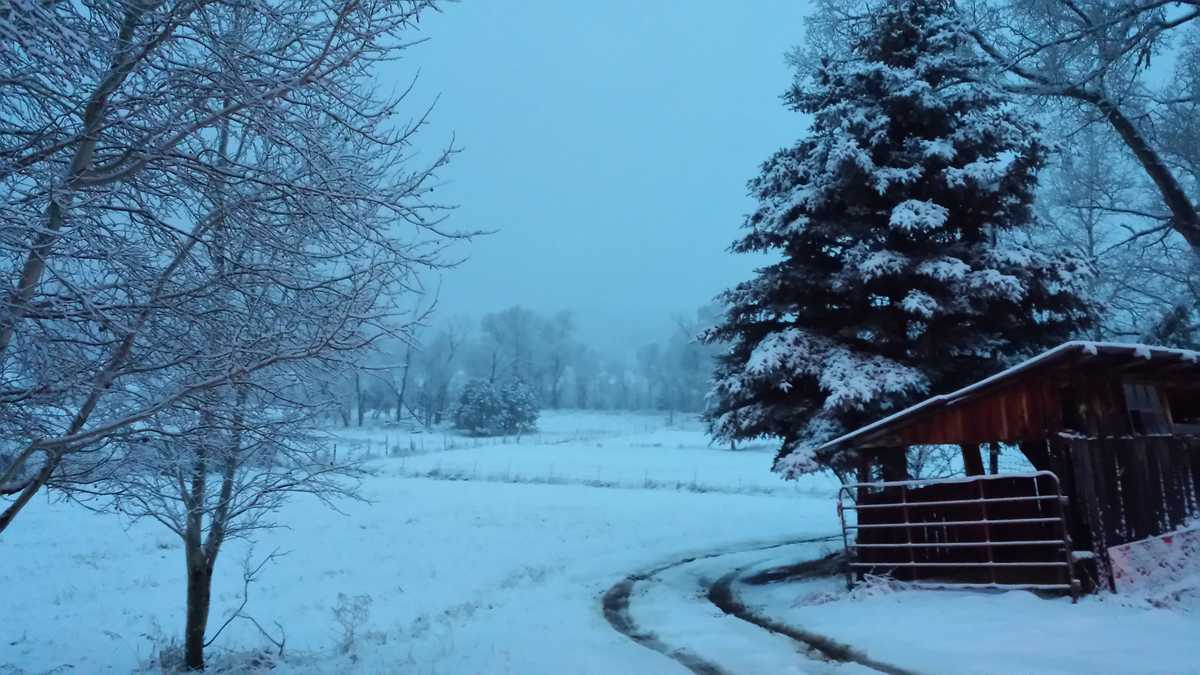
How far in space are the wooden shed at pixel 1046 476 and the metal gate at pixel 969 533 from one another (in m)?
0.02

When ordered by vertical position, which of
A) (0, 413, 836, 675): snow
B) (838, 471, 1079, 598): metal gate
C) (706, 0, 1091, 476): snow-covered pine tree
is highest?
(706, 0, 1091, 476): snow-covered pine tree

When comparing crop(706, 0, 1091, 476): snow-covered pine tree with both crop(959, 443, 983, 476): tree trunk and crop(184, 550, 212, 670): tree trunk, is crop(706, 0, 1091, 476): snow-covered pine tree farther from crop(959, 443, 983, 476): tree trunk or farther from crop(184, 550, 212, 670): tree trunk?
crop(184, 550, 212, 670): tree trunk

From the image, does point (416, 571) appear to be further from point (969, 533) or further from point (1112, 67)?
point (1112, 67)

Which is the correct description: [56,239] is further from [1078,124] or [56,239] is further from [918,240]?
[1078,124]

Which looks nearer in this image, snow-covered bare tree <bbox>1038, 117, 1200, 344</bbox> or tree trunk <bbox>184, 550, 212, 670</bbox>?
tree trunk <bbox>184, 550, 212, 670</bbox>

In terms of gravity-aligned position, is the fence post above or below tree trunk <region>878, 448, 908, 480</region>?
below

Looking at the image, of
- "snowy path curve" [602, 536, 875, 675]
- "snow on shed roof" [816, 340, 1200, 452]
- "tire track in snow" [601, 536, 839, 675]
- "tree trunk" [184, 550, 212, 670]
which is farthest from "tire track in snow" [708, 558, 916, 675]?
"tree trunk" [184, 550, 212, 670]

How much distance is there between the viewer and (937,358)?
1391cm

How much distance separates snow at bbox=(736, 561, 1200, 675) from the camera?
24.8 feet

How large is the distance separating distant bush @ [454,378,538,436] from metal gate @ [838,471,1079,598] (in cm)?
6049

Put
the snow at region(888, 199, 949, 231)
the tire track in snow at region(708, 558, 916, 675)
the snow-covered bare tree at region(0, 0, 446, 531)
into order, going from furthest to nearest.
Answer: the snow at region(888, 199, 949, 231) → the tire track in snow at region(708, 558, 916, 675) → the snow-covered bare tree at region(0, 0, 446, 531)

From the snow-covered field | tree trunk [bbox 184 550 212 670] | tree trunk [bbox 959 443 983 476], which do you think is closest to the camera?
the snow-covered field

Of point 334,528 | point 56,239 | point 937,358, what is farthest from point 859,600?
point 334,528

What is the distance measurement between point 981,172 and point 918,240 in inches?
63.0
